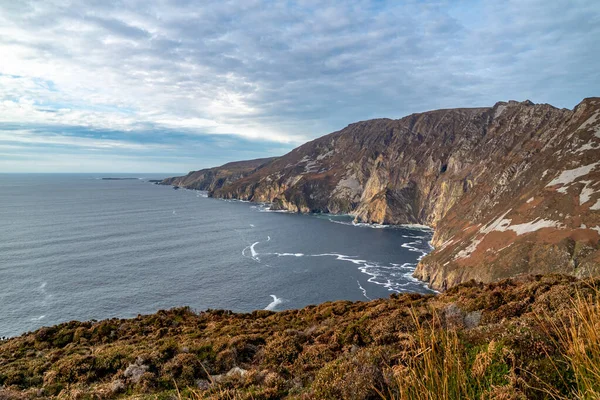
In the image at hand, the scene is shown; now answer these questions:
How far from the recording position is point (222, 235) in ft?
473

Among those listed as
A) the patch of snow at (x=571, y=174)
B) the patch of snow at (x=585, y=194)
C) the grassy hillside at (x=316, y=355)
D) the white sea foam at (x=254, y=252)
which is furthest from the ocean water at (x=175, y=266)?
the patch of snow at (x=571, y=174)

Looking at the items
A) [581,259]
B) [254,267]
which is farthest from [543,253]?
[254,267]

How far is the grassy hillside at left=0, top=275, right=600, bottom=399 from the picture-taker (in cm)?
800

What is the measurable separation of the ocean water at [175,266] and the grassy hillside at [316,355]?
157 feet

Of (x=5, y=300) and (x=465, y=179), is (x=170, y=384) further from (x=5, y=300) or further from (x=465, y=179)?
(x=465, y=179)

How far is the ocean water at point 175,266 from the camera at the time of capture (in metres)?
73.0

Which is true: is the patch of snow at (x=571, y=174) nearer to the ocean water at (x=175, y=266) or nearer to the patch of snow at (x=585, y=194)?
the patch of snow at (x=585, y=194)

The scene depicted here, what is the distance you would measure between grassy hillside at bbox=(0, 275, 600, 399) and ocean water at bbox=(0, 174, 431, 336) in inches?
1880

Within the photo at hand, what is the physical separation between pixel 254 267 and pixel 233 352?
84.1 m

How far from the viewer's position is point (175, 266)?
3883 inches

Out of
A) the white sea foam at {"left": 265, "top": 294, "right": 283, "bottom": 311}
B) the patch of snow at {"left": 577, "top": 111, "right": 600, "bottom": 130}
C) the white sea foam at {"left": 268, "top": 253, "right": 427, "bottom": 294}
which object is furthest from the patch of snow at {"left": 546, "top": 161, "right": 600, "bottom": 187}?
the white sea foam at {"left": 265, "top": 294, "right": 283, "bottom": 311}

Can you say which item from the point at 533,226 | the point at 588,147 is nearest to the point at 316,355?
the point at 533,226

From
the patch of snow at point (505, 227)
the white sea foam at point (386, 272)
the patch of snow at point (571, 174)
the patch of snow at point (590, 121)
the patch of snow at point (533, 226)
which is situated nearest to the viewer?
the patch of snow at point (533, 226)

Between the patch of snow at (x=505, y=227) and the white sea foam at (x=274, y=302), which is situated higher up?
the patch of snow at (x=505, y=227)
